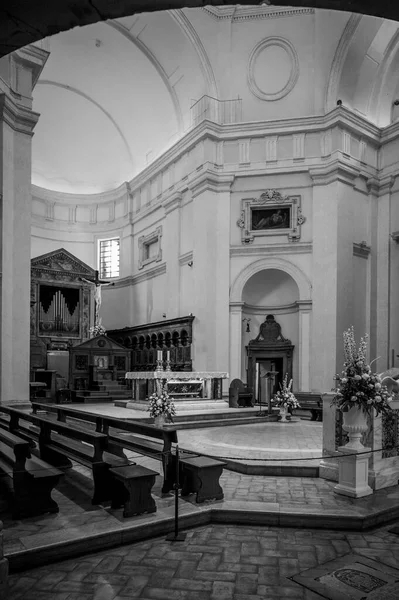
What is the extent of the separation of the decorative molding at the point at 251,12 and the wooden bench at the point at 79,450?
15.2m

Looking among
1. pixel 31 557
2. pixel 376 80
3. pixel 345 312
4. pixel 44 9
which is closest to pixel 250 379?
pixel 345 312

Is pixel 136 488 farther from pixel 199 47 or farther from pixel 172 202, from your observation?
pixel 199 47

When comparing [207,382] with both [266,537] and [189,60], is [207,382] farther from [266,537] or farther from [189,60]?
[189,60]

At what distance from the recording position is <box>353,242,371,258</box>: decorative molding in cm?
1673

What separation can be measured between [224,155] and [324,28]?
524 centimetres

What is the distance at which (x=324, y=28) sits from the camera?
634 inches

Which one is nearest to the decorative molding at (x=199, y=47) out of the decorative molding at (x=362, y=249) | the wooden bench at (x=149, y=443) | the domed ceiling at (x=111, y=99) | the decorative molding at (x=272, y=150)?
the domed ceiling at (x=111, y=99)

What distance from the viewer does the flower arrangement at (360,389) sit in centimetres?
577

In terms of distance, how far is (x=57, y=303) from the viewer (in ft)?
66.7

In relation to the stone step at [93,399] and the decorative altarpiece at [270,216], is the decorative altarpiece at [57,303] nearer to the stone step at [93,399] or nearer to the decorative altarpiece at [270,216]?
the stone step at [93,399]

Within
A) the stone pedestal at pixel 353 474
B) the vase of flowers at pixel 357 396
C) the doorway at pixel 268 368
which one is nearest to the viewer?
the stone pedestal at pixel 353 474

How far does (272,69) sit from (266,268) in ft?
23.4

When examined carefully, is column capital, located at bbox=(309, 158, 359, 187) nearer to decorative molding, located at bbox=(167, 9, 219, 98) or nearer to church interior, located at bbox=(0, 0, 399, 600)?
church interior, located at bbox=(0, 0, 399, 600)

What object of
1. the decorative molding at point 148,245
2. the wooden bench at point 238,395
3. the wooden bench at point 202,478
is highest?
the decorative molding at point 148,245
